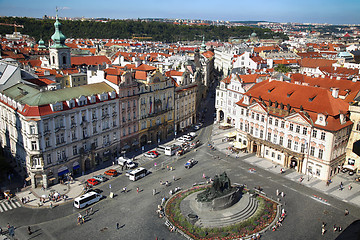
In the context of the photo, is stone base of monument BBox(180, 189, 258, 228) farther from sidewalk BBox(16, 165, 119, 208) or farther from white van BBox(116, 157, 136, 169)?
sidewalk BBox(16, 165, 119, 208)

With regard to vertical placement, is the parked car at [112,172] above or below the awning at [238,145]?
below

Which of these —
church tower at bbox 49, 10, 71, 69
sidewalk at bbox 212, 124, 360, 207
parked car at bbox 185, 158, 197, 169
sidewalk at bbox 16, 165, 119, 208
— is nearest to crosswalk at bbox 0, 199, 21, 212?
sidewalk at bbox 16, 165, 119, 208

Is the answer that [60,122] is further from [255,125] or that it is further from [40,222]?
[255,125]

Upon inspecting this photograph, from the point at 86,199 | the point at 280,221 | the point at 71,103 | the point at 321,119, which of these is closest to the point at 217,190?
the point at 280,221

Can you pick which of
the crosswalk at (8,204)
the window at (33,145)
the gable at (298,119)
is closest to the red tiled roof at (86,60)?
the window at (33,145)

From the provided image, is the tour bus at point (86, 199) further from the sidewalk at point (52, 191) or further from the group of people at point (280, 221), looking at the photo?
the group of people at point (280, 221)

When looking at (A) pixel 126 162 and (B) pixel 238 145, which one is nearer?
(A) pixel 126 162

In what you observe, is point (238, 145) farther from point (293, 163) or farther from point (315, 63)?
point (315, 63)
